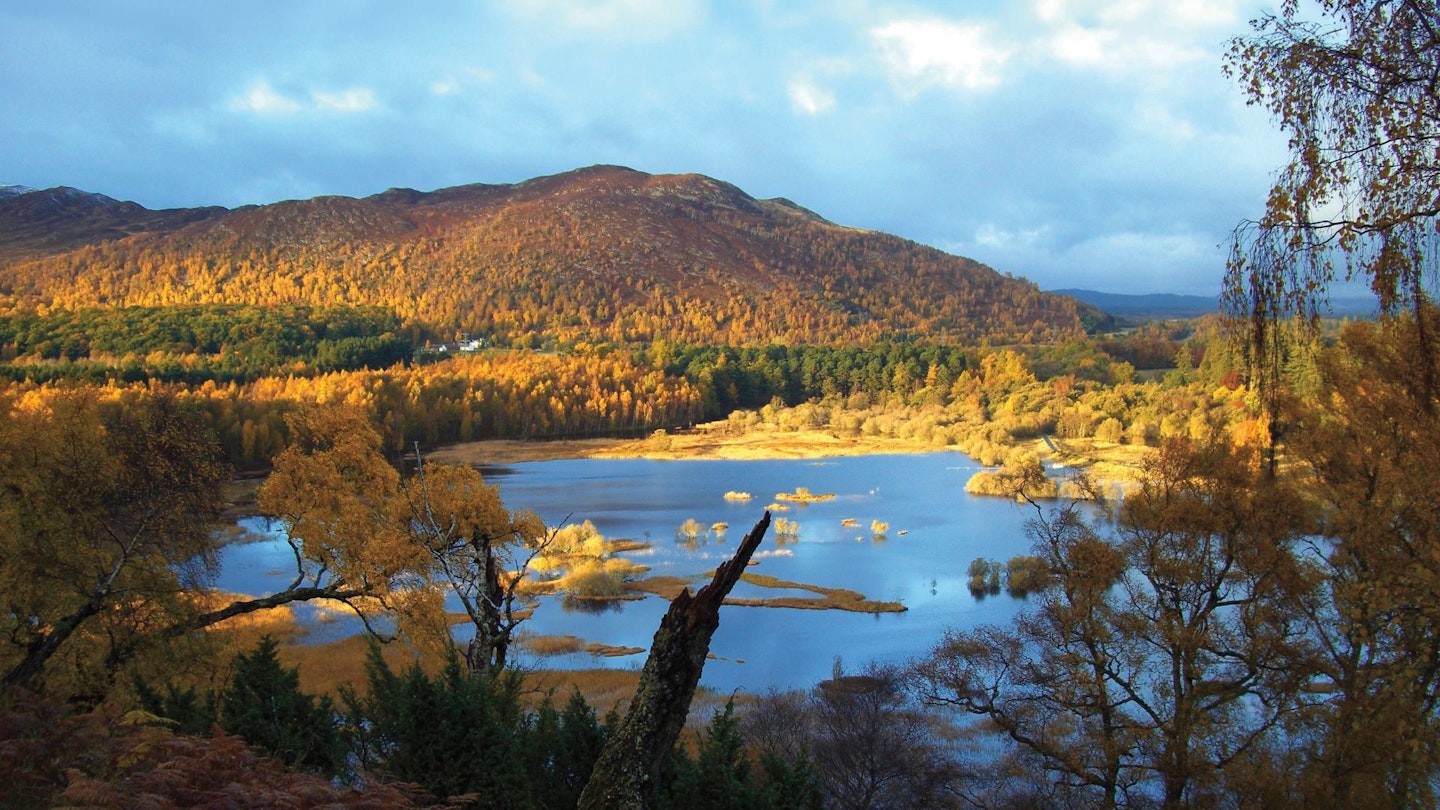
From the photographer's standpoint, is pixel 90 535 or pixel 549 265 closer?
pixel 90 535

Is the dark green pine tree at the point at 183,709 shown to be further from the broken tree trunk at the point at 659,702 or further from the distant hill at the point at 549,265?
the distant hill at the point at 549,265

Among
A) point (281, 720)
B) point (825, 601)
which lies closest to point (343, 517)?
point (281, 720)

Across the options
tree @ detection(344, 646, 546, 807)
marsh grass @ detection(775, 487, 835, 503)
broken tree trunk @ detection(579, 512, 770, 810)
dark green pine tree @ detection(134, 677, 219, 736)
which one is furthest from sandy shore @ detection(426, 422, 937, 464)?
broken tree trunk @ detection(579, 512, 770, 810)

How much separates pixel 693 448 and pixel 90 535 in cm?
4770

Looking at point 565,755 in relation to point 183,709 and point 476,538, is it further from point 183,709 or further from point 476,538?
point 476,538

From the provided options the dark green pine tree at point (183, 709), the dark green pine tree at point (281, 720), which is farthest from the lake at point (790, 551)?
the dark green pine tree at point (183, 709)

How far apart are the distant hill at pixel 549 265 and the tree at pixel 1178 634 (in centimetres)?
9978

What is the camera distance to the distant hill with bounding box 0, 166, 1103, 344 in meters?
121

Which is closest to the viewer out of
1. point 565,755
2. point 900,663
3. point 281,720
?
point 565,755

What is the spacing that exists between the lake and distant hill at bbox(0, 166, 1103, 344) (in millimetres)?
67019

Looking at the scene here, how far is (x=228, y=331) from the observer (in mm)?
79438

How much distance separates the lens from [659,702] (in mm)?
4277

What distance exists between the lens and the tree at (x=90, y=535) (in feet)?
33.3

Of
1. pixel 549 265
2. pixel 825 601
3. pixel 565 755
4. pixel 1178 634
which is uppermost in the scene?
pixel 549 265
